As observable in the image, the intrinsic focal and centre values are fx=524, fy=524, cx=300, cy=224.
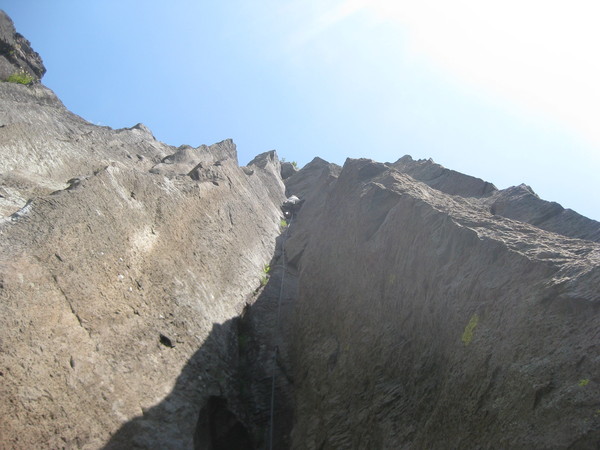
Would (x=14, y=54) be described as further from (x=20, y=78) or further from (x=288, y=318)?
(x=288, y=318)

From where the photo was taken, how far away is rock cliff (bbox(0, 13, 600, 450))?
7234mm

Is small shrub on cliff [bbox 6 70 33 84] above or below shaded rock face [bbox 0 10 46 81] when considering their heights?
below

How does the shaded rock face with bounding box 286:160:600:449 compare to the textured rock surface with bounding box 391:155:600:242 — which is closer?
the shaded rock face with bounding box 286:160:600:449

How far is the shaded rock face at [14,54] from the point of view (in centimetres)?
2888

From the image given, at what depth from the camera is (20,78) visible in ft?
89.8

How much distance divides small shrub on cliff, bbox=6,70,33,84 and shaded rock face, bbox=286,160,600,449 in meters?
21.1

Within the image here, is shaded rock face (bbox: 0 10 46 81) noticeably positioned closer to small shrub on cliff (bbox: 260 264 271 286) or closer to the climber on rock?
the climber on rock

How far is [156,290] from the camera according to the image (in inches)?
499

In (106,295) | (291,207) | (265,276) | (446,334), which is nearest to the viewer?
(446,334)

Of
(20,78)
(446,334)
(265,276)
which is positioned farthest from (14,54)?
(446,334)

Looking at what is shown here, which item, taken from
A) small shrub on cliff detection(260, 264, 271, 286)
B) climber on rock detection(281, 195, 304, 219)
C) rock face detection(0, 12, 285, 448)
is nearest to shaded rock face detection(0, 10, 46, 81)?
rock face detection(0, 12, 285, 448)

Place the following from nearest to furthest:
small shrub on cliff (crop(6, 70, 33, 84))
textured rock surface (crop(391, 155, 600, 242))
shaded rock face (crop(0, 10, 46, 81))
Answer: textured rock surface (crop(391, 155, 600, 242)) → small shrub on cliff (crop(6, 70, 33, 84)) → shaded rock face (crop(0, 10, 46, 81))

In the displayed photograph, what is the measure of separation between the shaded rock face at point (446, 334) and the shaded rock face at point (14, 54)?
23743 millimetres

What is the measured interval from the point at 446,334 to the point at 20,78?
2695 cm
